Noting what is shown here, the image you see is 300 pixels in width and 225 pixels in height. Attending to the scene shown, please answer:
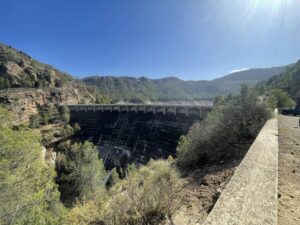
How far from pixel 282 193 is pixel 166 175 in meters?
2.80

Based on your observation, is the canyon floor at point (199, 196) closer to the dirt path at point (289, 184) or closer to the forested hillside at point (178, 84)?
the dirt path at point (289, 184)

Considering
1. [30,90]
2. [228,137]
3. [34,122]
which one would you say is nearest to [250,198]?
[228,137]

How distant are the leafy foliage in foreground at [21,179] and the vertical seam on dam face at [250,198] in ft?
15.7

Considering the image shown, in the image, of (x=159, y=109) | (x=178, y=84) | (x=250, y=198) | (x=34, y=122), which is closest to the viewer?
(x=250, y=198)

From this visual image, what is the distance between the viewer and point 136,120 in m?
34.6

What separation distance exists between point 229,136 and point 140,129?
24.9m

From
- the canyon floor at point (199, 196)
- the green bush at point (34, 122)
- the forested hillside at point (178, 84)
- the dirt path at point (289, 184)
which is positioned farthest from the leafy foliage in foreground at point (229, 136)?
the forested hillside at point (178, 84)

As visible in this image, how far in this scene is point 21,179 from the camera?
5504 mm

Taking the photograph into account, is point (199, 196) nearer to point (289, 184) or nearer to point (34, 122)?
point (289, 184)

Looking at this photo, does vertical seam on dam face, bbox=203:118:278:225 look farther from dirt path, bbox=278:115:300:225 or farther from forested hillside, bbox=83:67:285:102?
forested hillside, bbox=83:67:285:102

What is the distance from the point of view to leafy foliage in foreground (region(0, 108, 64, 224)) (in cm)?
482

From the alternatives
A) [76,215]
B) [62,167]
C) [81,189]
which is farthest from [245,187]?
[62,167]

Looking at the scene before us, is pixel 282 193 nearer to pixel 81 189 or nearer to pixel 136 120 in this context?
pixel 81 189

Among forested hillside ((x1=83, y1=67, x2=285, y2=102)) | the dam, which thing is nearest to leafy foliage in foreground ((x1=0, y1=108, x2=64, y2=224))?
the dam
